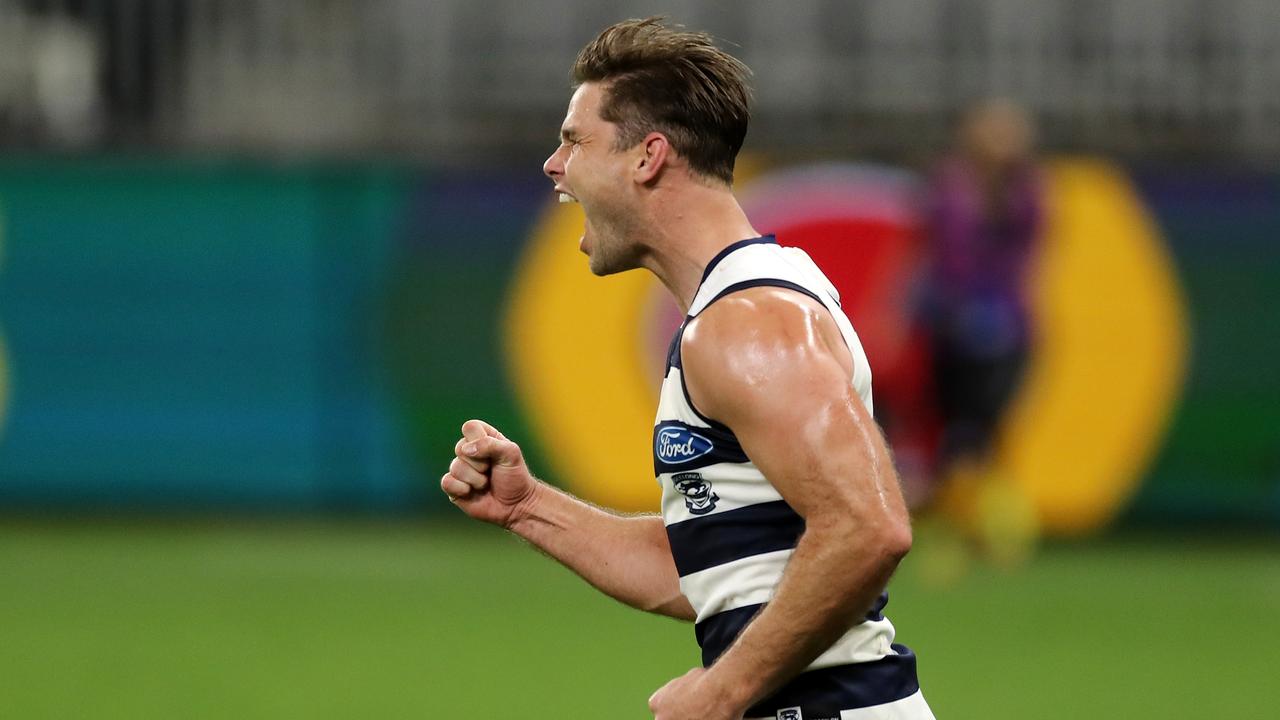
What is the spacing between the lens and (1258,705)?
766 cm

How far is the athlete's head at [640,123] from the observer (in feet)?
11.8

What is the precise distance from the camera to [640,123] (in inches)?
142

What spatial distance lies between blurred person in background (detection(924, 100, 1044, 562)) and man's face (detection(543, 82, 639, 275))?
6978 mm

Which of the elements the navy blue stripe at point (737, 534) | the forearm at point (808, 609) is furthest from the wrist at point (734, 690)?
the navy blue stripe at point (737, 534)

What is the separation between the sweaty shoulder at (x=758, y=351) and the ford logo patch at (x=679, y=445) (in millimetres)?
90

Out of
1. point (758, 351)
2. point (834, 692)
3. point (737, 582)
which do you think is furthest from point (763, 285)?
point (834, 692)

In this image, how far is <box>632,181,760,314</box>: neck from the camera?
11.8ft

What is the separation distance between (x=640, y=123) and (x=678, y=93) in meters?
0.10

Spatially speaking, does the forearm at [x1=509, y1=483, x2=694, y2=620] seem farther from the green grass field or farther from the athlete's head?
the green grass field

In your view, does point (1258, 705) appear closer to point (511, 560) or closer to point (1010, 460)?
point (1010, 460)

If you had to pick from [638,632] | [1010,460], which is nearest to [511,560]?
[638,632]

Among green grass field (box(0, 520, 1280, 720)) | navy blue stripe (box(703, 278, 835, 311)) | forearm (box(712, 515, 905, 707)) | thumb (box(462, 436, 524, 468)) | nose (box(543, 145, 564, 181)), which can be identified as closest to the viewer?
forearm (box(712, 515, 905, 707))

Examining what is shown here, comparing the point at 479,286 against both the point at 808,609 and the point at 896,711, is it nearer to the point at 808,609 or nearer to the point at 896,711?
the point at 896,711

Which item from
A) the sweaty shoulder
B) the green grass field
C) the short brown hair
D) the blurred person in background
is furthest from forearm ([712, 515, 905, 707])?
the blurred person in background
